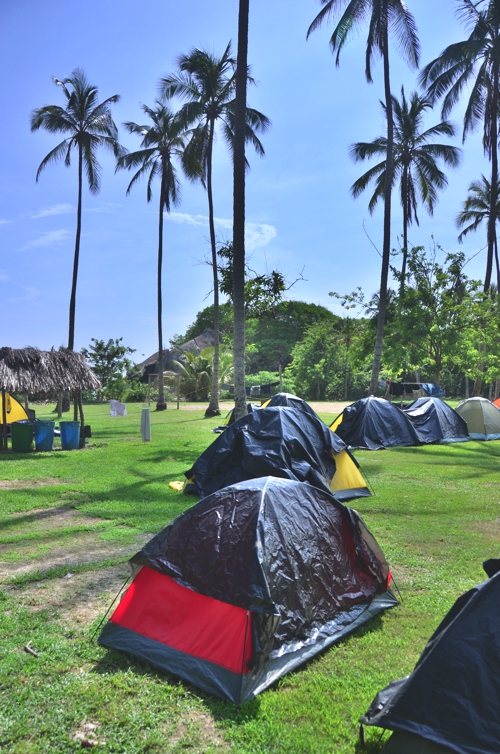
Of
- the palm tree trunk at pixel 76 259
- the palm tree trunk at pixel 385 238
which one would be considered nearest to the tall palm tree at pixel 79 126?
the palm tree trunk at pixel 76 259

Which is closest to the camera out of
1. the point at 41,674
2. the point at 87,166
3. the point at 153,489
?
the point at 41,674

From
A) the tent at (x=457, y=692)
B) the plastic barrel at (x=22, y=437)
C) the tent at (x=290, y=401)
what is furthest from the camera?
the plastic barrel at (x=22, y=437)

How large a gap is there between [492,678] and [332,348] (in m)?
38.1

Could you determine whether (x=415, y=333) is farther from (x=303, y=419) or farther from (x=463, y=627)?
(x=463, y=627)

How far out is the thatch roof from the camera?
46.4 ft

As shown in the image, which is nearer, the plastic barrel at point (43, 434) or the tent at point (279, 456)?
the tent at point (279, 456)

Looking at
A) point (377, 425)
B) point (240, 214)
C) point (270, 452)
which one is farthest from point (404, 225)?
point (270, 452)

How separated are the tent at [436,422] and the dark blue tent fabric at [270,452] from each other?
8.06 m

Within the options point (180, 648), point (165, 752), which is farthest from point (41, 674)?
point (165, 752)

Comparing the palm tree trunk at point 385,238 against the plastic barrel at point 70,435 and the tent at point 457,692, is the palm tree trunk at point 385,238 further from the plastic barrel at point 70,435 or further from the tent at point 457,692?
the tent at point 457,692

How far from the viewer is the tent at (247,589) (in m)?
3.91

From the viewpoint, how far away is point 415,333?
70.5 feet

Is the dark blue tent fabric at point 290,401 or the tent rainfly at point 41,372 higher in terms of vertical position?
the tent rainfly at point 41,372

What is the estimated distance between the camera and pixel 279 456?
862cm
